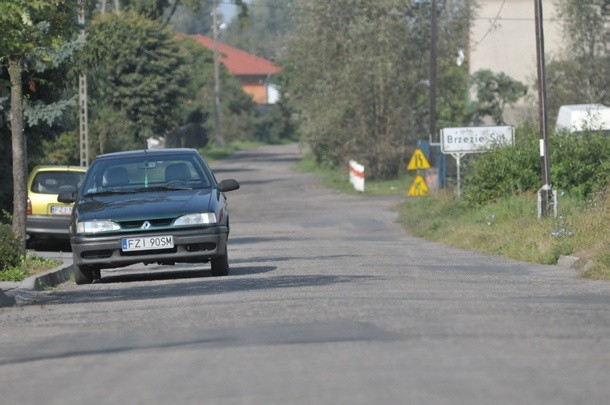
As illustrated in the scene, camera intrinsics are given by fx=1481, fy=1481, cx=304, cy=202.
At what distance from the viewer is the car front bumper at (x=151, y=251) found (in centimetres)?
1677

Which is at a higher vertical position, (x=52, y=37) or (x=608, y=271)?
(x=52, y=37)

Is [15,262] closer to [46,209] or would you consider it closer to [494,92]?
[46,209]

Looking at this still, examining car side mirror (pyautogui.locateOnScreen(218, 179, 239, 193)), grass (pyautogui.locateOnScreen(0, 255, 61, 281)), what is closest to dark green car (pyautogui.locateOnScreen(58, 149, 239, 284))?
car side mirror (pyautogui.locateOnScreen(218, 179, 239, 193))

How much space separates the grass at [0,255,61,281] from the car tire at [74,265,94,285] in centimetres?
62

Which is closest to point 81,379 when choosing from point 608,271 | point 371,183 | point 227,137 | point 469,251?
point 608,271

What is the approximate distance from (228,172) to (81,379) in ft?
200

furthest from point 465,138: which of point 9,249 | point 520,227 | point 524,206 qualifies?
point 9,249

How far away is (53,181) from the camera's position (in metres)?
27.1

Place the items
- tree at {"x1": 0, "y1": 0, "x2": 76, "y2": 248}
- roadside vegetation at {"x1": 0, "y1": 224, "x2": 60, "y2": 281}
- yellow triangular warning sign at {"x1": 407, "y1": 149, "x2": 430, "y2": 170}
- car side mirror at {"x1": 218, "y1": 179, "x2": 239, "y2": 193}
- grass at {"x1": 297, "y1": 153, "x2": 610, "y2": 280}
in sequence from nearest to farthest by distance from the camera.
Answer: tree at {"x1": 0, "y1": 0, "x2": 76, "y2": 248} < roadside vegetation at {"x1": 0, "y1": 224, "x2": 60, "y2": 281} < car side mirror at {"x1": 218, "y1": 179, "x2": 239, "y2": 193} < grass at {"x1": 297, "y1": 153, "x2": 610, "y2": 280} < yellow triangular warning sign at {"x1": 407, "y1": 149, "x2": 430, "y2": 170}

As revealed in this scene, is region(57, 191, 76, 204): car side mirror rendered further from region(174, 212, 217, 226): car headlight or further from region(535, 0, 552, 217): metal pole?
region(535, 0, 552, 217): metal pole

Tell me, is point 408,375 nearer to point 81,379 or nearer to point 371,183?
point 81,379

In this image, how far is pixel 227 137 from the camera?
11531 centimetres

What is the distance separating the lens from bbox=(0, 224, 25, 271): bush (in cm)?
1850

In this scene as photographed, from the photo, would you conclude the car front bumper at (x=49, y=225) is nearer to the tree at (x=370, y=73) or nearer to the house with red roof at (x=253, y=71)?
the tree at (x=370, y=73)
